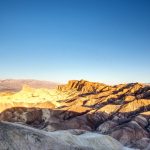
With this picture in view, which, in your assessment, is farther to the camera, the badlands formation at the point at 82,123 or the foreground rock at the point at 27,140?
the badlands formation at the point at 82,123

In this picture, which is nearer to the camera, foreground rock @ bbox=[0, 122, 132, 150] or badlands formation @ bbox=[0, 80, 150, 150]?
foreground rock @ bbox=[0, 122, 132, 150]

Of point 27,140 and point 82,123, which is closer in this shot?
point 27,140

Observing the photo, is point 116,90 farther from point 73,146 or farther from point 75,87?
point 73,146

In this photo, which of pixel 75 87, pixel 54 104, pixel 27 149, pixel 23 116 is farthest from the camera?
pixel 75 87

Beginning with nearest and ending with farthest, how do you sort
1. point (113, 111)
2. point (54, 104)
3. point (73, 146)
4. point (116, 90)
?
point (73, 146) → point (113, 111) → point (54, 104) → point (116, 90)

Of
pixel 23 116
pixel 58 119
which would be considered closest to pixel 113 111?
pixel 58 119

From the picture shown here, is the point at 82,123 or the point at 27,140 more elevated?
the point at 27,140

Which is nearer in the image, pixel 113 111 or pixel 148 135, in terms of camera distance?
pixel 148 135

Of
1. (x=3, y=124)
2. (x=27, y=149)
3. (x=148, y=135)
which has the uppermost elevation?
(x=3, y=124)
